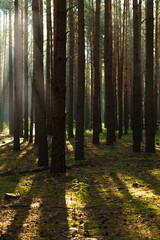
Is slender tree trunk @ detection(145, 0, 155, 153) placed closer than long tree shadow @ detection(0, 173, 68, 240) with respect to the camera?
No

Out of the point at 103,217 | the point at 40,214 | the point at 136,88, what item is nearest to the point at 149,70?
the point at 136,88

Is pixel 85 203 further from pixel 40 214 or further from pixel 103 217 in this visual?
pixel 40 214

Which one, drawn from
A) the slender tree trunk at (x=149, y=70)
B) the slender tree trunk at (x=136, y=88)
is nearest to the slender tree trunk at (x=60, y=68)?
the slender tree trunk at (x=149, y=70)

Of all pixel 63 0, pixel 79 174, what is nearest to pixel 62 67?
pixel 63 0

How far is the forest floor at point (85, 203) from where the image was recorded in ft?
13.2

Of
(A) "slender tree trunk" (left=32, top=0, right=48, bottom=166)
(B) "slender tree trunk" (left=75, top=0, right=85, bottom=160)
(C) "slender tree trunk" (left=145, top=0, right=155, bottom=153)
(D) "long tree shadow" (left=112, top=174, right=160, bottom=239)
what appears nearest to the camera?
(D) "long tree shadow" (left=112, top=174, right=160, bottom=239)

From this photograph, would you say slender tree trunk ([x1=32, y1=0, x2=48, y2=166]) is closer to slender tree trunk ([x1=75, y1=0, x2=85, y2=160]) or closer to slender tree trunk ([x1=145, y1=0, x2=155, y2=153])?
slender tree trunk ([x1=75, y1=0, x2=85, y2=160])

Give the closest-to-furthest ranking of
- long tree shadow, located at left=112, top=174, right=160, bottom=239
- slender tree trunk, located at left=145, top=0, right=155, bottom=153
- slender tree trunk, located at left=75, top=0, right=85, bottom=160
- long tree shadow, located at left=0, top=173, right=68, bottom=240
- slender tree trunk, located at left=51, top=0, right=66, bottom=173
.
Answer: long tree shadow, located at left=112, top=174, right=160, bottom=239, long tree shadow, located at left=0, top=173, right=68, bottom=240, slender tree trunk, located at left=51, top=0, right=66, bottom=173, slender tree trunk, located at left=75, top=0, right=85, bottom=160, slender tree trunk, located at left=145, top=0, right=155, bottom=153

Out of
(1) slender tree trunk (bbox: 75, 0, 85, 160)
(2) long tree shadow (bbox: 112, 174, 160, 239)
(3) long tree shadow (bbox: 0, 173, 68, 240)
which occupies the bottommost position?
(3) long tree shadow (bbox: 0, 173, 68, 240)

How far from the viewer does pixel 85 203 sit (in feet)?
17.2

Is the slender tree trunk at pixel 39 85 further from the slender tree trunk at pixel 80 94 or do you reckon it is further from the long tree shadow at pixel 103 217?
the long tree shadow at pixel 103 217

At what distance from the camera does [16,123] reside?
12820mm

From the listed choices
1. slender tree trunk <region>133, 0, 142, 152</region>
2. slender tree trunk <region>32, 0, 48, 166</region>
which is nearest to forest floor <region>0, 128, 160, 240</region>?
slender tree trunk <region>32, 0, 48, 166</region>

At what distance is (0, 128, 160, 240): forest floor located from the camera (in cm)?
402
